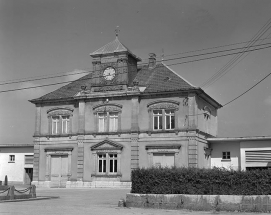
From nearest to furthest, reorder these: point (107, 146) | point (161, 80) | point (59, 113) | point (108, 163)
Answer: point (108, 163), point (107, 146), point (161, 80), point (59, 113)

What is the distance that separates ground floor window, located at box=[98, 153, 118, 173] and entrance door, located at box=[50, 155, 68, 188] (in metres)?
3.86

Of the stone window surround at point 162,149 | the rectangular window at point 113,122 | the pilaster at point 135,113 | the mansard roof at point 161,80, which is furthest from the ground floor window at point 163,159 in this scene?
the mansard roof at point 161,80

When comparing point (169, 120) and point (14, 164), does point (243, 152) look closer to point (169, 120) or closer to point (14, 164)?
point (169, 120)

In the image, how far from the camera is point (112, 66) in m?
44.7

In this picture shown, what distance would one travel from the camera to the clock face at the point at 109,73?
44531 millimetres

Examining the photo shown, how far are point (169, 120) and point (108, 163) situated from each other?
7.24 metres

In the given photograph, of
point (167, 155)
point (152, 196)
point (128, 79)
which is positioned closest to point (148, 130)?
point (167, 155)

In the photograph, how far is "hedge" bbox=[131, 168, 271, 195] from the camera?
2017cm

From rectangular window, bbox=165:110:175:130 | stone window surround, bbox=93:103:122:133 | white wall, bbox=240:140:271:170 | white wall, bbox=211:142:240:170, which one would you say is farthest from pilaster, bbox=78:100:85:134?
white wall, bbox=240:140:271:170

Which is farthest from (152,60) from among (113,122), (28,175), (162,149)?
(28,175)

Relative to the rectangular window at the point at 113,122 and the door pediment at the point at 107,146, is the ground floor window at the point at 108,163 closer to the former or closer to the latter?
the door pediment at the point at 107,146

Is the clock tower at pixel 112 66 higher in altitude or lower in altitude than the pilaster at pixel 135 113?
higher

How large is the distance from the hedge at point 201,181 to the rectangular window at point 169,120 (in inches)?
778

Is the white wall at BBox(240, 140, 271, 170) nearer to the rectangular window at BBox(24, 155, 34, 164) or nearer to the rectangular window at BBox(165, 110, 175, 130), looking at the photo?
the rectangular window at BBox(165, 110, 175, 130)
